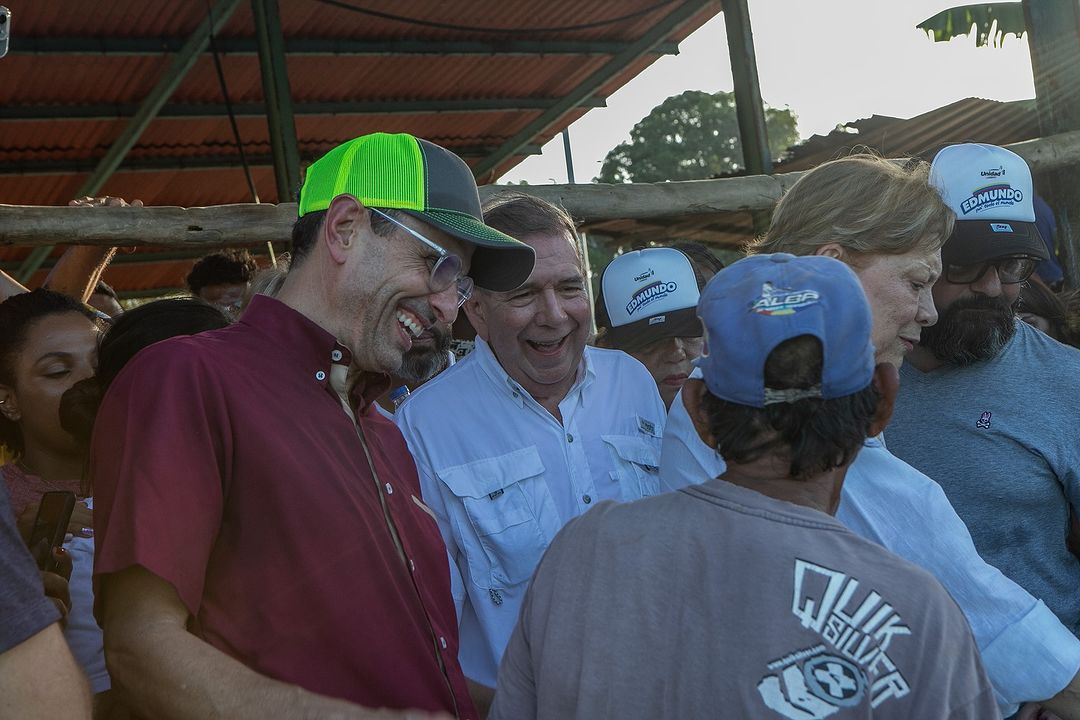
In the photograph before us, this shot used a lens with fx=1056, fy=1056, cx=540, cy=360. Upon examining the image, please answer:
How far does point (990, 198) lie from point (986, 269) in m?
0.21

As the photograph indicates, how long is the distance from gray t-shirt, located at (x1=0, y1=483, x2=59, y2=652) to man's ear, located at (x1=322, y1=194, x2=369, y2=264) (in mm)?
931

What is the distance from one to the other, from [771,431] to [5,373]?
2.53m

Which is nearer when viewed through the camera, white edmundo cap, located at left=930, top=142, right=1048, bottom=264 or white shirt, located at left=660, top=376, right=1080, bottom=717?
white shirt, located at left=660, top=376, right=1080, bottom=717

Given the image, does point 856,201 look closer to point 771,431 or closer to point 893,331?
point 893,331

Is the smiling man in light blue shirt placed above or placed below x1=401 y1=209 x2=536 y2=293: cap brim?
below

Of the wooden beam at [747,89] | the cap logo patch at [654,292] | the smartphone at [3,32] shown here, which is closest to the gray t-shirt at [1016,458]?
the cap logo patch at [654,292]

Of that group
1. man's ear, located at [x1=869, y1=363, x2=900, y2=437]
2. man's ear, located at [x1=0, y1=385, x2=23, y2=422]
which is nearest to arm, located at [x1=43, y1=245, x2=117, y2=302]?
man's ear, located at [x1=0, y1=385, x2=23, y2=422]

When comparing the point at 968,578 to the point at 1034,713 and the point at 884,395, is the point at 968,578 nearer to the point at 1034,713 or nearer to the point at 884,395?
the point at 1034,713

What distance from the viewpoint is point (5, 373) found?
3258mm

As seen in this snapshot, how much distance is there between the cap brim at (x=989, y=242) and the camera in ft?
10.1

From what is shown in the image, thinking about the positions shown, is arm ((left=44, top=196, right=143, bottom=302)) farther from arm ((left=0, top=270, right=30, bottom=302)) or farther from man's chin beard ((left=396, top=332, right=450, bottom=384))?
man's chin beard ((left=396, top=332, right=450, bottom=384))

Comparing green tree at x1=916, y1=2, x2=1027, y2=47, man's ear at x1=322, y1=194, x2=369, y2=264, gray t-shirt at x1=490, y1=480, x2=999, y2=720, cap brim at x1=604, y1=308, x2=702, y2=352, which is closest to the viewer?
gray t-shirt at x1=490, y1=480, x2=999, y2=720

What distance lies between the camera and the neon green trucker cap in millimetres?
2232

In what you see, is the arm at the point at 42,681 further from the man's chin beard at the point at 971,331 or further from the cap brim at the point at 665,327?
the cap brim at the point at 665,327
